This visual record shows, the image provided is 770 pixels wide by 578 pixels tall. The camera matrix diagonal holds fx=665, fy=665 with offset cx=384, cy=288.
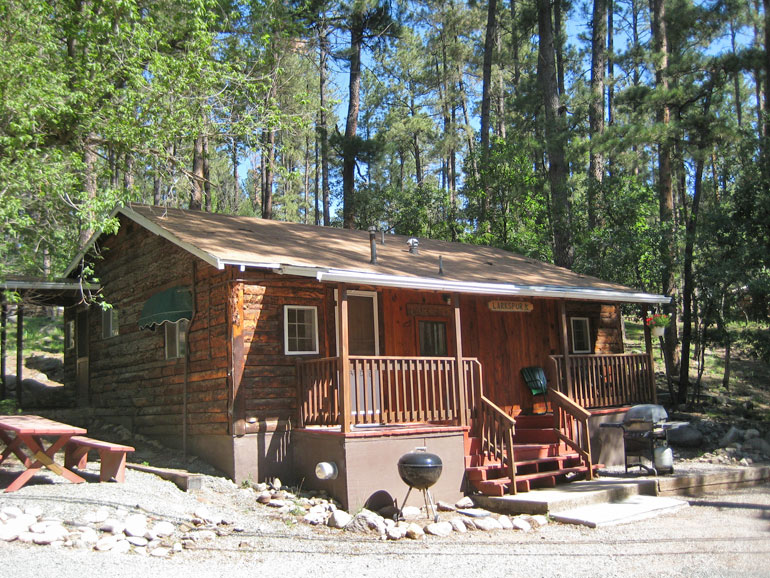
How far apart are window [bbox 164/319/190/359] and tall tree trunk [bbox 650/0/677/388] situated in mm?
11010

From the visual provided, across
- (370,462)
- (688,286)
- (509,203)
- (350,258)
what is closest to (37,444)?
(370,462)

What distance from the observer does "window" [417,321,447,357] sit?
38.1 feet

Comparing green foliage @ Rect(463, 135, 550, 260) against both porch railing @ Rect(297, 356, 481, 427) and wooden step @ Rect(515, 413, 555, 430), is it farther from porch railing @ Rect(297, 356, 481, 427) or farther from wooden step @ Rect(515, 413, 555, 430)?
porch railing @ Rect(297, 356, 481, 427)

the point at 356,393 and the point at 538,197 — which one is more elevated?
the point at 538,197

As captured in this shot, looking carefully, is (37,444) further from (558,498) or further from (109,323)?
(558,498)

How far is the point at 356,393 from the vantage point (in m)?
9.05

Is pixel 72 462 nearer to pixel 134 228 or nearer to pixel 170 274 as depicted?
pixel 170 274

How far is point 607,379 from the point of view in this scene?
484 inches

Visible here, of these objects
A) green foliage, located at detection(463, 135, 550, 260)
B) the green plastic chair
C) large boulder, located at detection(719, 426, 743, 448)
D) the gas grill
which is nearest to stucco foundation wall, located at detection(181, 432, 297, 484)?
the green plastic chair

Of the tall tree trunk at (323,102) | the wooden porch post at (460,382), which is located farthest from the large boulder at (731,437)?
the tall tree trunk at (323,102)

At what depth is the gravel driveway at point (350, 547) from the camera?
613cm

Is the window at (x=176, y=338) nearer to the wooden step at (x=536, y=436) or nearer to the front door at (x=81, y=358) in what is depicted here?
the front door at (x=81, y=358)

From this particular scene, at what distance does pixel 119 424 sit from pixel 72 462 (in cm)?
351

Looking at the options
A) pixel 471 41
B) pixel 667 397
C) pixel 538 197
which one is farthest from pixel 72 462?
pixel 471 41
